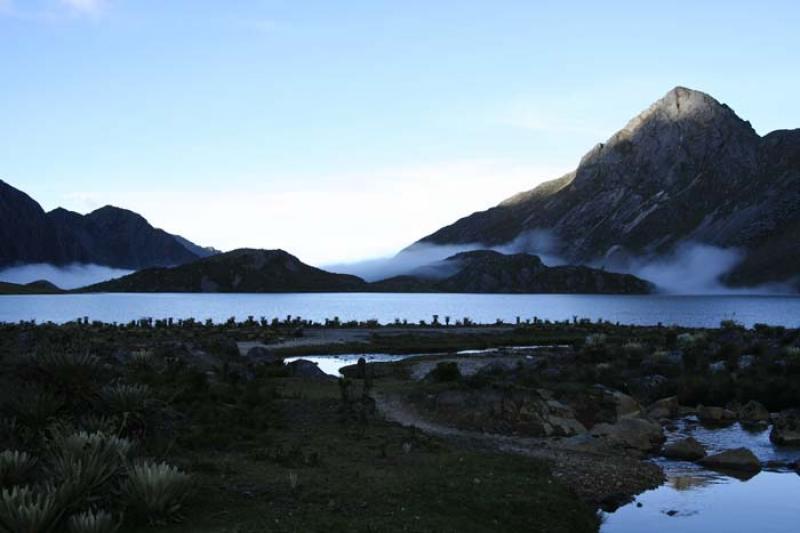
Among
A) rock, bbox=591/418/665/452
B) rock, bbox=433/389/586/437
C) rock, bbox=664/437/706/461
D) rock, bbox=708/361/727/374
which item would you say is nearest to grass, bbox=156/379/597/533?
rock, bbox=433/389/586/437

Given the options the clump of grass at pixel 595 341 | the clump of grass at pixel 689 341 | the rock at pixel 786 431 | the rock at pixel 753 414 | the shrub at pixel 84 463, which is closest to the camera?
the shrub at pixel 84 463

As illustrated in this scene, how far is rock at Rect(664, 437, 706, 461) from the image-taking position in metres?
21.8

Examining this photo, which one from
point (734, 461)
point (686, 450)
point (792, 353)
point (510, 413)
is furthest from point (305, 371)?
point (792, 353)

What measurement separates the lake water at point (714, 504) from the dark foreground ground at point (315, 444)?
0.76 meters

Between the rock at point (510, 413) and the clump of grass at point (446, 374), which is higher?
the clump of grass at point (446, 374)

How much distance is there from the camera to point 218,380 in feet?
92.4

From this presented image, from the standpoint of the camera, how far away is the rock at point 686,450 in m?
21.8

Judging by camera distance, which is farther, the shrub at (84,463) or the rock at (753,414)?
the rock at (753,414)

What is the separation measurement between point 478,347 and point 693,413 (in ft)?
107

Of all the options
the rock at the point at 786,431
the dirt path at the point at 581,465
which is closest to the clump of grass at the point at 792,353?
the rock at the point at 786,431

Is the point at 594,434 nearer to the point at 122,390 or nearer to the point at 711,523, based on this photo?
the point at 711,523

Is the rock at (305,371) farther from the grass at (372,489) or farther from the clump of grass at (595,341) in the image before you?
the clump of grass at (595,341)

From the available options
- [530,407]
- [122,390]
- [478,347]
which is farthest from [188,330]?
[122,390]

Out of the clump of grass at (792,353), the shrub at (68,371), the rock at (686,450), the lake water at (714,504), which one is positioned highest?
the shrub at (68,371)
